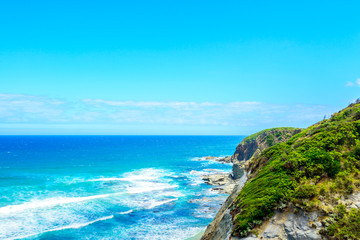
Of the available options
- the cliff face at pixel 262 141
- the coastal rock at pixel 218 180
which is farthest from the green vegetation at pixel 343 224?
the cliff face at pixel 262 141

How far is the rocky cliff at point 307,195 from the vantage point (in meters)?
13.4

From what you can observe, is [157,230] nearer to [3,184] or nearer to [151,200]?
[151,200]

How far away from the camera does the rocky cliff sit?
13.4 m

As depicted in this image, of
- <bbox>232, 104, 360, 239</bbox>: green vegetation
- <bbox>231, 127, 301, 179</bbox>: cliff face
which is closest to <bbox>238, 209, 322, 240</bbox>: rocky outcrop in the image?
<bbox>232, 104, 360, 239</bbox>: green vegetation

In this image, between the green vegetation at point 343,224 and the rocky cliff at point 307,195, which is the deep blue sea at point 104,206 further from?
the green vegetation at point 343,224

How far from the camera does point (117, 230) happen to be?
3616 cm

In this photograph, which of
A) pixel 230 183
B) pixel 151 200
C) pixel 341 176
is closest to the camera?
pixel 341 176

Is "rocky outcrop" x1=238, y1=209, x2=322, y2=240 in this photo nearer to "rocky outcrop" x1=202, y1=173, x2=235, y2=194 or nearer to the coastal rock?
"rocky outcrop" x1=202, y1=173, x2=235, y2=194

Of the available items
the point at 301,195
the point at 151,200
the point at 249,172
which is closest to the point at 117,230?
the point at 151,200

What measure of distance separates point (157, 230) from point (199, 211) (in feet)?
33.3

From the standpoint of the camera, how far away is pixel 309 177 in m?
15.9

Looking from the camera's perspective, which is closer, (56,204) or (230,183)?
(56,204)

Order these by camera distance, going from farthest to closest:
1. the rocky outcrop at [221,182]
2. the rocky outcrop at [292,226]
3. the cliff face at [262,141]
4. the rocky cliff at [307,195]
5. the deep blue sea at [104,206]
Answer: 1. the cliff face at [262,141]
2. the rocky outcrop at [221,182]
3. the deep blue sea at [104,206]
4. the rocky cliff at [307,195]
5. the rocky outcrop at [292,226]

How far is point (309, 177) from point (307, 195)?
1715 mm
